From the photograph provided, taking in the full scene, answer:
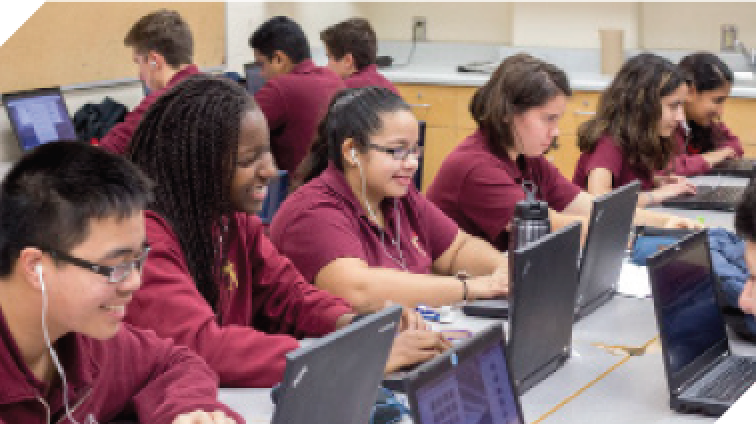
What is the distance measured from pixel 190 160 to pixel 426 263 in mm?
1012

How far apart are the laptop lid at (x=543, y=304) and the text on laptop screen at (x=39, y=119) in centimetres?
313

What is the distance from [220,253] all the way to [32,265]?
0.86 m

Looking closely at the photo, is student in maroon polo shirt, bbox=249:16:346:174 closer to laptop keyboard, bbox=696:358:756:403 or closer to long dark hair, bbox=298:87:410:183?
long dark hair, bbox=298:87:410:183

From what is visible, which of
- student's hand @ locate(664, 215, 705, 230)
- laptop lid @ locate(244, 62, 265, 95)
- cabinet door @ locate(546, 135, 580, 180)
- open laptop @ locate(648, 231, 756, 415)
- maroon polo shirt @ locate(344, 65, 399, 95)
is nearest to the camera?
open laptop @ locate(648, 231, 756, 415)

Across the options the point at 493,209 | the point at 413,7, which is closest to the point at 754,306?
the point at 493,209

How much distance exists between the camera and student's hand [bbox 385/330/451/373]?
2438mm

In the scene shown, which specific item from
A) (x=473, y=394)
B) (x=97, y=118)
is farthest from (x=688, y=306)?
(x=97, y=118)

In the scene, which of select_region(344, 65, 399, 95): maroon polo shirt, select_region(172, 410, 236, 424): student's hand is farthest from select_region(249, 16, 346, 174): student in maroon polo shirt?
select_region(172, 410, 236, 424): student's hand

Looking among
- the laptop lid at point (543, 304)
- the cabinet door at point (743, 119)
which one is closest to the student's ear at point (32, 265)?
the laptop lid at point (543, 304)

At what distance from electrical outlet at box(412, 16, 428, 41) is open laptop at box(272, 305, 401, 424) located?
241 inches

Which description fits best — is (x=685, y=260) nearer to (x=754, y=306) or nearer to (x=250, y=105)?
(x=754, y=306)

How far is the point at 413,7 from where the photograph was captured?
8.02m

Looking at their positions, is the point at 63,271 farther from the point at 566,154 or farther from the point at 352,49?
the point at 566,154

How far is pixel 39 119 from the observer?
527 cm
